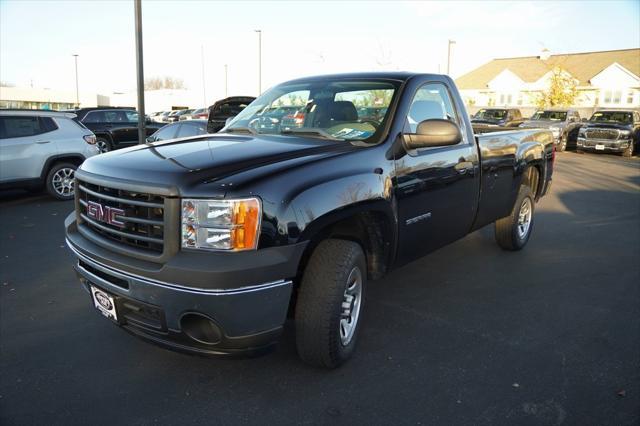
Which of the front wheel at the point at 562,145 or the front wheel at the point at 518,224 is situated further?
the front wheel at the point at 562,145

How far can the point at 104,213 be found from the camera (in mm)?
2963

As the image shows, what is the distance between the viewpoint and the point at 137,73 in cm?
1132

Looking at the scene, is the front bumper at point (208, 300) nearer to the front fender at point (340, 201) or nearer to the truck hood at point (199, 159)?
the front fender at point (340, 201)

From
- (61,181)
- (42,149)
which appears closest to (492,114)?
(61,181)

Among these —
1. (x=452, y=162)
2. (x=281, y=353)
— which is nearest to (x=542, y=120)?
(x=452, y=162)

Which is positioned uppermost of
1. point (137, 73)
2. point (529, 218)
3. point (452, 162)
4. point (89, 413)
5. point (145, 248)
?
point (137, 73)

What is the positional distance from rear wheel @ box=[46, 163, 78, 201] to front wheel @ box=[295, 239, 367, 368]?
24.4 ft

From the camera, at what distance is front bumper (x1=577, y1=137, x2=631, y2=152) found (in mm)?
19438

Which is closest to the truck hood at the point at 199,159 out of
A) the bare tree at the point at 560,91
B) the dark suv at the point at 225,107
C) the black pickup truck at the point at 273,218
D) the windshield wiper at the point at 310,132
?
the black pickup truck at the point at 273,218

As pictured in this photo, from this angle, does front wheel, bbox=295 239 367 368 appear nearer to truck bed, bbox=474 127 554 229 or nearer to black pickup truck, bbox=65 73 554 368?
black pickup truck, bbox=65 73 554 368

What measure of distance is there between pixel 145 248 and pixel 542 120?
22.9m

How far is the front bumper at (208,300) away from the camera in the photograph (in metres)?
2.50

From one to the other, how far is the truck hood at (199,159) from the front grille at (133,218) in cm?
9

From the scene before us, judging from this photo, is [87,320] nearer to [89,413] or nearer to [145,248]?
[89,413]
